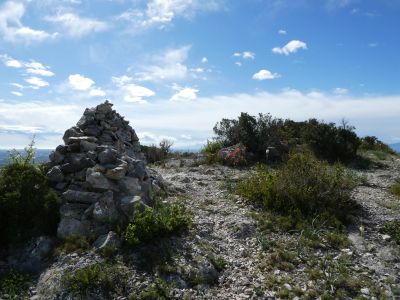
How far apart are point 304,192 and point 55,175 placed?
227 inches

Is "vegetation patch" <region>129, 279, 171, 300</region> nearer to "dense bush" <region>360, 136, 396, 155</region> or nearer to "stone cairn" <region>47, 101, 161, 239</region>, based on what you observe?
"stone cairn" <region>47, 101, 161, 239</region>

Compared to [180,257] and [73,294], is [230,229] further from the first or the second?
[73,294]

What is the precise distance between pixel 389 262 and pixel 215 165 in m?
9.55

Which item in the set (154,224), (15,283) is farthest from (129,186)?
(15,283)

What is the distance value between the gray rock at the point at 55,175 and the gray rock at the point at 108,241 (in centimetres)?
213

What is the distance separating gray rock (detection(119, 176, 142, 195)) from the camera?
886cm

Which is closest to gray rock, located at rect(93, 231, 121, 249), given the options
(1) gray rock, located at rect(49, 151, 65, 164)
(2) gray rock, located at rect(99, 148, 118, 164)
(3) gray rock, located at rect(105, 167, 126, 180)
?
(3) gray rock, located at rect(105, 167, 126, 180)

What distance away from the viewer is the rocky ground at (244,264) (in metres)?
6.41

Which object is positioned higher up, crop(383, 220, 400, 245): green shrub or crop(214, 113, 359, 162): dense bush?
crop(214, 113, 359, 162): dense bush

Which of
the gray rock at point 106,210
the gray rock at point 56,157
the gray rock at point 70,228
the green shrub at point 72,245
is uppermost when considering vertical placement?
the gray rock at point 56,157

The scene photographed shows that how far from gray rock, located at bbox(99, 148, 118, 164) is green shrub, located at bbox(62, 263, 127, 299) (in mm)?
3199

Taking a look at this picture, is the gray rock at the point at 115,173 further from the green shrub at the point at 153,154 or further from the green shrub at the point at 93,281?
the green shrub at the point at 153,154

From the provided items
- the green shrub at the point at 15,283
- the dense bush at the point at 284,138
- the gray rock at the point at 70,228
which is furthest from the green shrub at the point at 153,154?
the green shrub at the point at 15,283

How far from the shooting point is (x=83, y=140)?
9797 millimetres
